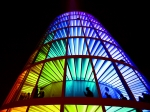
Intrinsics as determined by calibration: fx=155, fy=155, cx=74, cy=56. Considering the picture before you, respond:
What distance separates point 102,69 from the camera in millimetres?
13641

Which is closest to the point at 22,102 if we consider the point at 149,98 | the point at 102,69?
the point at 102,69

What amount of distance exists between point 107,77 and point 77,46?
432 centimetres

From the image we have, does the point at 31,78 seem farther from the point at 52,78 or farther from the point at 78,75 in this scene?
the point at 78,75

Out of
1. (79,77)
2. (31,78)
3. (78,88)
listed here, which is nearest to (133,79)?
(79,77)

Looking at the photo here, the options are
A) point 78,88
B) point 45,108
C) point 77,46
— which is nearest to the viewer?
point 45,108

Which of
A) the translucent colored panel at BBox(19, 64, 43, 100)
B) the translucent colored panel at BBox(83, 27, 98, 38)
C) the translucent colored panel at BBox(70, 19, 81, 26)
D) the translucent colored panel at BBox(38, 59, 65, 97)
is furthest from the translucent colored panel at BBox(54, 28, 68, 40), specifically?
the translucent colored panel at BBox(19, 64, 43, 100)

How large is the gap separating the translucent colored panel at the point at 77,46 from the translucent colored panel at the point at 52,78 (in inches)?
111

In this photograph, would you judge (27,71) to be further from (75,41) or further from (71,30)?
(71,30)

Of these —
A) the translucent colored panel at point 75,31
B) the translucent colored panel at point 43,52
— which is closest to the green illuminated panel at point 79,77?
the translucent colored panel at point 43,52

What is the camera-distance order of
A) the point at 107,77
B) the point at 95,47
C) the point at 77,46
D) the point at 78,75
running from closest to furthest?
1. the point at 107,77
2. the point at 78,75
3. the point at 95,47
4. the point at 77,46

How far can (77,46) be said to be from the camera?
1570 cm

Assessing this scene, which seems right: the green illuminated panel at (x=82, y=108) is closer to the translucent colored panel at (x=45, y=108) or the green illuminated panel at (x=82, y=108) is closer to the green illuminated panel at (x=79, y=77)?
the translucent colored panel at (x=45, y=108)

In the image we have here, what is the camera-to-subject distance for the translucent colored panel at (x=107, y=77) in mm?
13138

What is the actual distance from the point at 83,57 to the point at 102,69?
277cm
